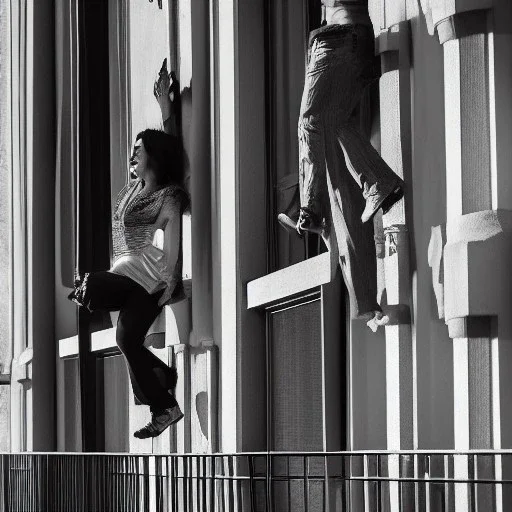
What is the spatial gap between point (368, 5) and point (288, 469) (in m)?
2.57

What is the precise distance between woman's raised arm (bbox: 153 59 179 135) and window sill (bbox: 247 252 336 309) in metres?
1.59

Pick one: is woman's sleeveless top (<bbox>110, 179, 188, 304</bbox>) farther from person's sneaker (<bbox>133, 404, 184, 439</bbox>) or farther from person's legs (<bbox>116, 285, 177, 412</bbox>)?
person's sneaker (<bbox>133, 404, 184, 439</bbox>)

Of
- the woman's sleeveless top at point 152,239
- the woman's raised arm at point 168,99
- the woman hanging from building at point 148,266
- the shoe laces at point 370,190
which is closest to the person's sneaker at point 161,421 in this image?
the woman hanging from building at point 148,266

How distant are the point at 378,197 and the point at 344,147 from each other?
1.42 feet

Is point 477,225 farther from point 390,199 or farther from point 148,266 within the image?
point 148,266

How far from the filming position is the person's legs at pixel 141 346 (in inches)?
368

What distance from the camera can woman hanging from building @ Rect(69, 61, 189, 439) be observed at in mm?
9289

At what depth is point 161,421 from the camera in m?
9.35

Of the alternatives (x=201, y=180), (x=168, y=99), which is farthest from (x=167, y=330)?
(x=168, y=99)

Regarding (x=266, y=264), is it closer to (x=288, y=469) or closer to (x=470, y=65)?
(x=288, y=469)

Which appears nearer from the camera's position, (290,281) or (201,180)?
(290,281)

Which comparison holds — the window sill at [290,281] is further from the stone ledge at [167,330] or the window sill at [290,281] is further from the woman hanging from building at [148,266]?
the woman hanging from building at [148,266]

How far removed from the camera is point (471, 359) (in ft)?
18.6

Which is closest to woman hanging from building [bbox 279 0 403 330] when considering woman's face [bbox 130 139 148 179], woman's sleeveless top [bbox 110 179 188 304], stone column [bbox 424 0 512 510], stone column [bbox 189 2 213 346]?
stone column [bbox 424 0 512 510]
